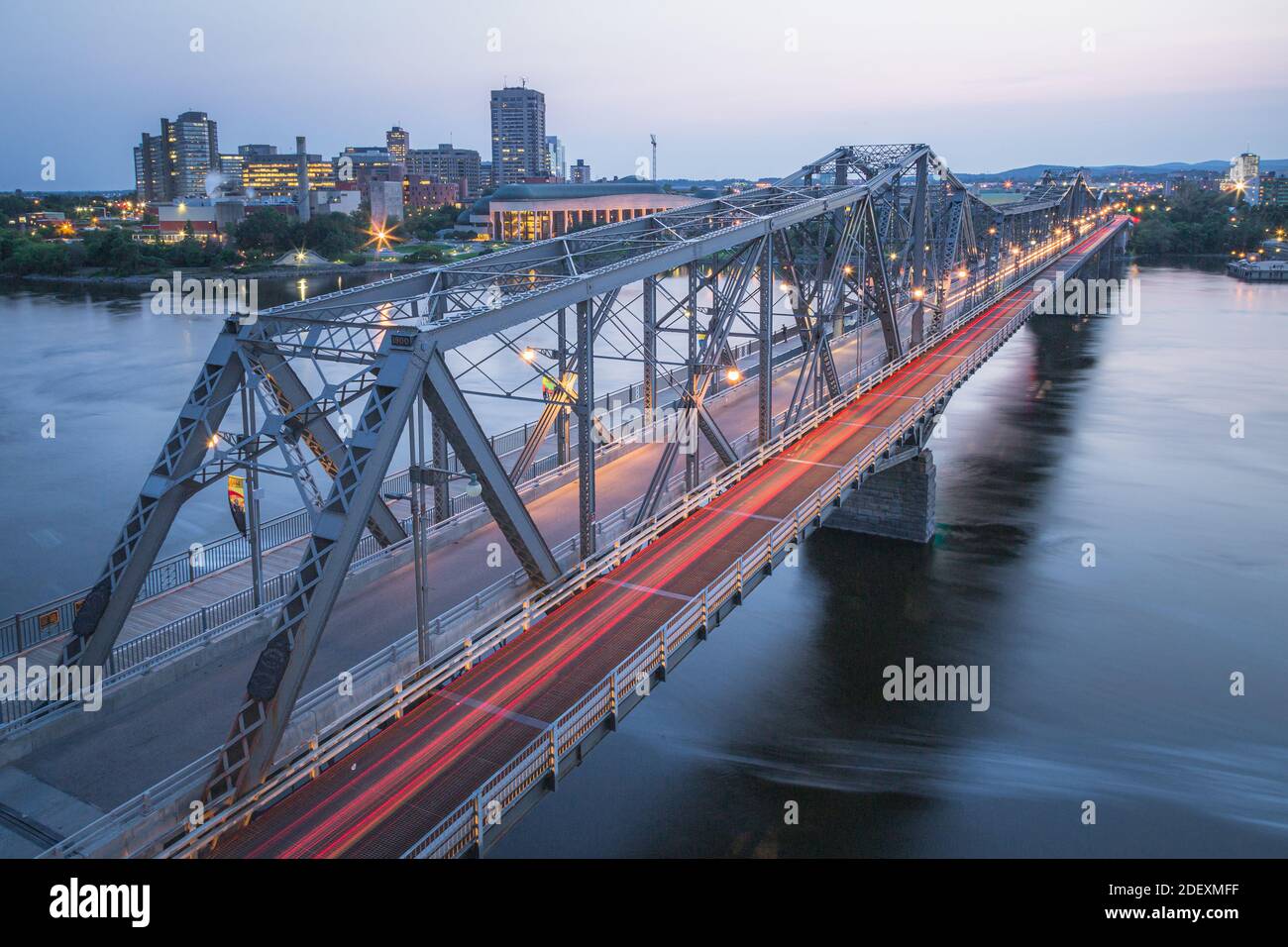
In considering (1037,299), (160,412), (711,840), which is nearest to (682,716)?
(711,840)

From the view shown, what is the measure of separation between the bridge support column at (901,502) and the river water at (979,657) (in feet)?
2.60

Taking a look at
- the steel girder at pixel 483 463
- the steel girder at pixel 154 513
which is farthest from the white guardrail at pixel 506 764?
the steel girder at pixel 154 513

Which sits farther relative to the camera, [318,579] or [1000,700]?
[1000,700]

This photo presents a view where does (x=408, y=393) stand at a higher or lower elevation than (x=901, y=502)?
higher

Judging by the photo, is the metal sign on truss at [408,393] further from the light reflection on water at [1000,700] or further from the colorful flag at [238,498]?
the light reflection on water at [1000,700]

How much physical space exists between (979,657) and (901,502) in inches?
412

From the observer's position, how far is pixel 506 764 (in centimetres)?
1617

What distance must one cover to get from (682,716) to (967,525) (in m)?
21.5
